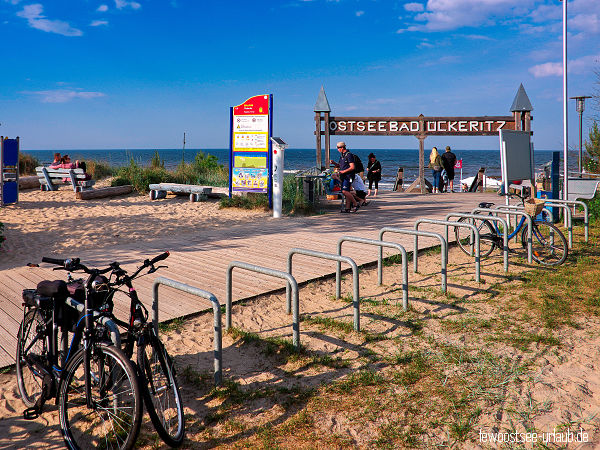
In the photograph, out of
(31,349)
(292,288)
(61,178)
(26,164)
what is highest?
(26,164)

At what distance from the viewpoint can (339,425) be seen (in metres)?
3.44

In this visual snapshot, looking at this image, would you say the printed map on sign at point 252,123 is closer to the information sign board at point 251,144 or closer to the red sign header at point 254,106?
the information sign board at point 251,144

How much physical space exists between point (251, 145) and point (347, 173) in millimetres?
2615

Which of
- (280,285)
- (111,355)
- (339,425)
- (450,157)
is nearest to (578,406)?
(339,425)

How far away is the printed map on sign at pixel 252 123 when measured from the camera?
1338cm

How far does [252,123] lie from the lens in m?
13.5

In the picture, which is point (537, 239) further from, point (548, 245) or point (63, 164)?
point (63, 164)

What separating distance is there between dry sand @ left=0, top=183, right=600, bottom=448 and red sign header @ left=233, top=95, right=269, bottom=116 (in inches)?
267

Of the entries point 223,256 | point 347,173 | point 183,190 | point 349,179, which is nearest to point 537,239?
point 223,256

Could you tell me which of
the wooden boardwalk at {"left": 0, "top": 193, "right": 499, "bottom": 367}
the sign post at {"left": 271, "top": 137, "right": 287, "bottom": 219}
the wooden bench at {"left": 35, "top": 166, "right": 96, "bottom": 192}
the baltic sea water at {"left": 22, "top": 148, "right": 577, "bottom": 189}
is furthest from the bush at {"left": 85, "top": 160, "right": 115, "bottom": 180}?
the wooden boardwalk at {"left": 0, "top": 193, "right": 499, "bottom": 367}

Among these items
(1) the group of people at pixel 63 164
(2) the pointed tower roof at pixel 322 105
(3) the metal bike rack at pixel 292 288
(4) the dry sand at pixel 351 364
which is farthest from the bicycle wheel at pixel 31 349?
(1) the group of people at pixel 63 164

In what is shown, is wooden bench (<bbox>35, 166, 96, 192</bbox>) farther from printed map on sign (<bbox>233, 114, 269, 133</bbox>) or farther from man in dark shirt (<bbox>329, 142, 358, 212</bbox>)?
man in dark shirt (<bbox>329, 142, 358, 212</bbox>)

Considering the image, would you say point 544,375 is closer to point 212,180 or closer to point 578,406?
point 578,406

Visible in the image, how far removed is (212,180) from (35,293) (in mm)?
15758
